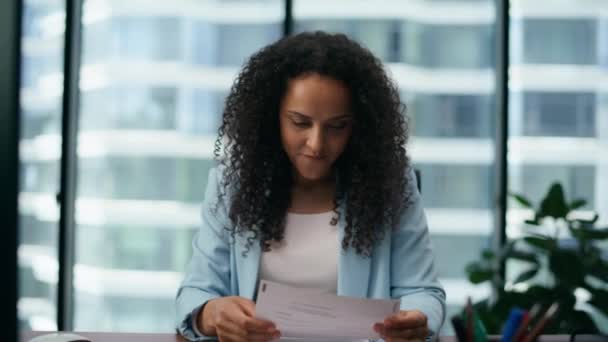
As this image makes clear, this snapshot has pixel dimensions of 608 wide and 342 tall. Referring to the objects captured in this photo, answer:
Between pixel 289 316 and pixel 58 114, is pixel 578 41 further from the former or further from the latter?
pixel 289 316

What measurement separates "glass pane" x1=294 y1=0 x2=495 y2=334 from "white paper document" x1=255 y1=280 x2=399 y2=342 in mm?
2644

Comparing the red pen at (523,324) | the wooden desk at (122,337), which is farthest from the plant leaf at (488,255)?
the red pen at (523,324)

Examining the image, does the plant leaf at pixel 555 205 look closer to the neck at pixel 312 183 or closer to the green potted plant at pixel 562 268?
the green potted plant at pixel 562 268

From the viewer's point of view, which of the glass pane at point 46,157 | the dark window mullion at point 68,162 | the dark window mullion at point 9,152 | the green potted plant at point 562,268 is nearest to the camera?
the dark window mullion at point 9,152

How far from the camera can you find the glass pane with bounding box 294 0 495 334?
369 centimetres

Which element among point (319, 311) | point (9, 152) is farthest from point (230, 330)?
point (9, 152)

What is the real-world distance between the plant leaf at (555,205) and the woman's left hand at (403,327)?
200cm

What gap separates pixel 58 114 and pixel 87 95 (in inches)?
7.0

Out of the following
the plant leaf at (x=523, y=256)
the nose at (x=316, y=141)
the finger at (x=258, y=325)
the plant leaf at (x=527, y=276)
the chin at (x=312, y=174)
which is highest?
the nose at (x=316, y=141)

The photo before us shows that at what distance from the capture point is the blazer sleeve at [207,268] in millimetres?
1300

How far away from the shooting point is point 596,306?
298cm

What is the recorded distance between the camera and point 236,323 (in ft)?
3.78

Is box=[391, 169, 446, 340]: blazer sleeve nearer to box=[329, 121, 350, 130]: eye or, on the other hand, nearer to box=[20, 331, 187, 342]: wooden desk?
box=[329, 121, 350, 130]: eye

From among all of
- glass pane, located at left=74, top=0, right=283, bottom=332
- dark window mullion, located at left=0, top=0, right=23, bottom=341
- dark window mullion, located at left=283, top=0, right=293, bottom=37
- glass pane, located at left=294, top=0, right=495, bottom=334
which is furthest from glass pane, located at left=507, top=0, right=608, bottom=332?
dark window mullion, located at left=0, top=0, right=23, bottom=341
